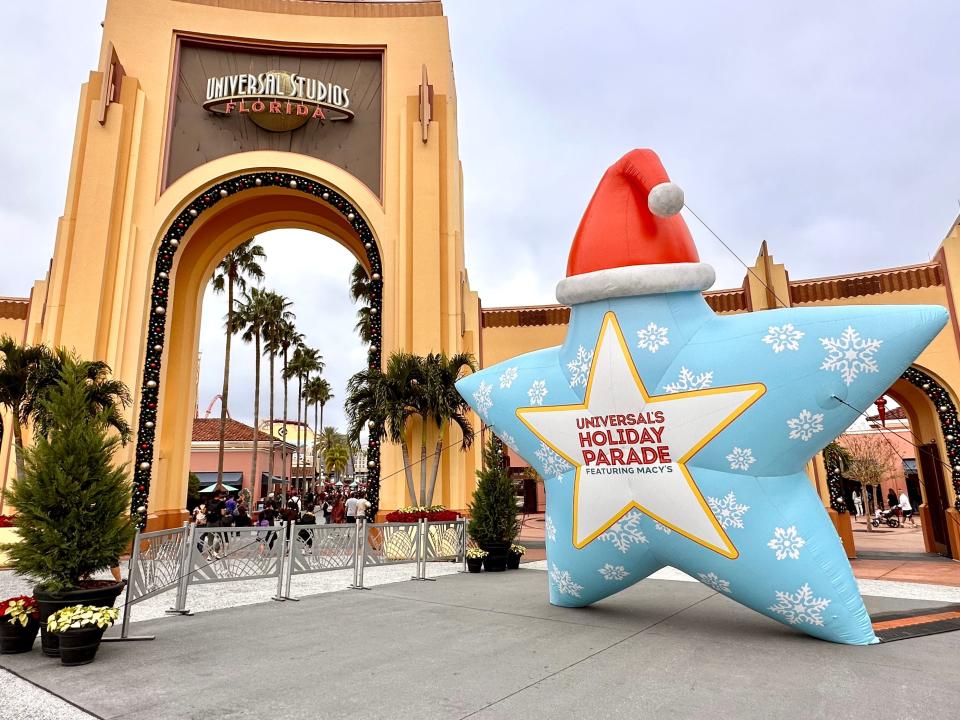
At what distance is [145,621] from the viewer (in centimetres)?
715

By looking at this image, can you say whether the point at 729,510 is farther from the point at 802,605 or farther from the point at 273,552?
the point at 273,552

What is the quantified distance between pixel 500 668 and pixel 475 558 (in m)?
6.96

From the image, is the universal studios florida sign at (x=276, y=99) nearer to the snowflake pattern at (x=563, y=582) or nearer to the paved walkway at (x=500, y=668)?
the paved walkway at (x=500, y=668)

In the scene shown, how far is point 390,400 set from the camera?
14.4 metres

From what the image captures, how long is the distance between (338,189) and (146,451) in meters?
9.08

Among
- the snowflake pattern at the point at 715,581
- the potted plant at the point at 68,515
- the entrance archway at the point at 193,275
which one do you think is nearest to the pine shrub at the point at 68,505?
the potted plant at the point at 68,515

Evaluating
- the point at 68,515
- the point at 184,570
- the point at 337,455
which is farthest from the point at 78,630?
the point at 337,455

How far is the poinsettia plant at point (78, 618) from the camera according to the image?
16.8 feet

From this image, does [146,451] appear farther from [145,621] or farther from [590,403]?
[590,403]

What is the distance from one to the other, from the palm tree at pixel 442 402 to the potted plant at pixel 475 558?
3.46 meters

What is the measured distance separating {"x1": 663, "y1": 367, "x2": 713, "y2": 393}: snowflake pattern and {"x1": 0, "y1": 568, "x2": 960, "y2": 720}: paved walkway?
243 centimetres

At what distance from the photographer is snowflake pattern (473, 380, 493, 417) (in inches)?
291

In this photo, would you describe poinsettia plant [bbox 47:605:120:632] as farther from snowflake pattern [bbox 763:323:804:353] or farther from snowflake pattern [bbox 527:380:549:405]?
snowflake pattern [bbox 763:323:804:353]

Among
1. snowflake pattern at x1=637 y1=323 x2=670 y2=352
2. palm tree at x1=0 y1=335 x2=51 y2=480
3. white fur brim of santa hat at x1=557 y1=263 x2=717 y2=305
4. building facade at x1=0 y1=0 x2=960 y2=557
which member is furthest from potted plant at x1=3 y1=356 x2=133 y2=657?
building facade at x1=0 y1=0 x2=960 y2=557
